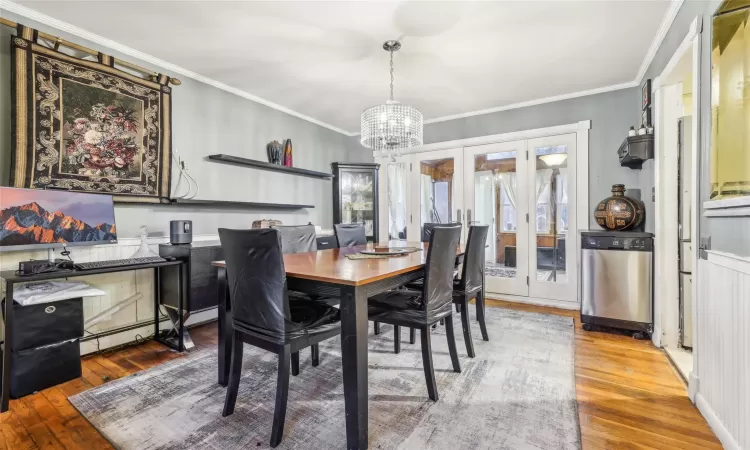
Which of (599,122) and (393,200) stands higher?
(599,122)

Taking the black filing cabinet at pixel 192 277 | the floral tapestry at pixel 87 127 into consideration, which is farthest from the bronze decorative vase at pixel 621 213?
the floral tapestry at pixel 87 127

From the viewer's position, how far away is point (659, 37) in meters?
2.59

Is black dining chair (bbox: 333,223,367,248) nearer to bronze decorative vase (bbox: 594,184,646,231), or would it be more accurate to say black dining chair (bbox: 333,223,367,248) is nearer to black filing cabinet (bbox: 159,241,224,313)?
black filing cabinet (bbox: 159,241,224,313)

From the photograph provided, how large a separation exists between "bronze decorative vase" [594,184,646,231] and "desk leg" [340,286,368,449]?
2.69 m

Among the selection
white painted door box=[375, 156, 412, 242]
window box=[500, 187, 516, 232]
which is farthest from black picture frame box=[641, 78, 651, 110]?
white painted door box=[375, 156, 412, 242]

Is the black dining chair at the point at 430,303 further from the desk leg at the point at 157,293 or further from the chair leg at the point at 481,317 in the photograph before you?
the desk leg at the point at 157,293

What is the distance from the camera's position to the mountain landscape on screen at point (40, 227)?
2.08 m

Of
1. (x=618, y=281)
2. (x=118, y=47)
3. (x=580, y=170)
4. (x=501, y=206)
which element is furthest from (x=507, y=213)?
(x=118, y=47)

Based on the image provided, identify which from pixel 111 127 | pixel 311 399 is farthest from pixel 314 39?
pixel 311 399

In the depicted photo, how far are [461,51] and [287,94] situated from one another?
6.37ft

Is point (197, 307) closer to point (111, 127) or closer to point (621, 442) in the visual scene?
point (111, 127)

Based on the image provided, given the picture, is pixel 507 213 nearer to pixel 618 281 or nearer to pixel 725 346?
pixel 618 281

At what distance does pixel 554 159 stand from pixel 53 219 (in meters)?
4.63

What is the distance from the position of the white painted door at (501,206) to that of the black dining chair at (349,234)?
1603mm
